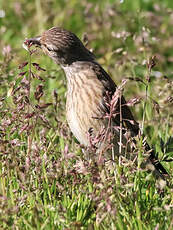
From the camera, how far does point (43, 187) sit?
3.58 meters

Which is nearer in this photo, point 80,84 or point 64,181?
point 64,181

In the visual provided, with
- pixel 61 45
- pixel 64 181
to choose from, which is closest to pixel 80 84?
pixel 61 45

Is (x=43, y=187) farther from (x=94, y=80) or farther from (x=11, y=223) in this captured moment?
(x=94, y=80)

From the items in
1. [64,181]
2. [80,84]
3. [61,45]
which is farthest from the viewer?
[80,84]

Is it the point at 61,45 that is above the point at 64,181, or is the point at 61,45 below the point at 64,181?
above

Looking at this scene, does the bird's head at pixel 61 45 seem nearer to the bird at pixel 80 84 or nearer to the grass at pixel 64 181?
the bird at pixel 80 84

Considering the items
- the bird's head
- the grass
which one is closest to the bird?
the bird's head

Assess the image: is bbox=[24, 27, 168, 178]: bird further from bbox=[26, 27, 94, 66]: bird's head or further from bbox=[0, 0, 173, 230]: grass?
bbox=[0, 0, 173, 230]: grass

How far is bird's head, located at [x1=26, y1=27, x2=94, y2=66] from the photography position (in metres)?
4.19

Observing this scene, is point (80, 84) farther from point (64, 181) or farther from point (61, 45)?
point (64, 181)

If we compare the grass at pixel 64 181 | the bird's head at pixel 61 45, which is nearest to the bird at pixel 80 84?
the bird's head at pixel 61 45

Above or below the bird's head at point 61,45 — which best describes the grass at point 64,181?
below

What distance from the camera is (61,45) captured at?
13.9ft

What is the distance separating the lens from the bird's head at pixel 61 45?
4188 millimetres
